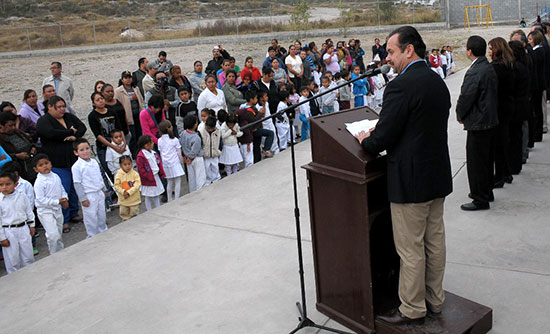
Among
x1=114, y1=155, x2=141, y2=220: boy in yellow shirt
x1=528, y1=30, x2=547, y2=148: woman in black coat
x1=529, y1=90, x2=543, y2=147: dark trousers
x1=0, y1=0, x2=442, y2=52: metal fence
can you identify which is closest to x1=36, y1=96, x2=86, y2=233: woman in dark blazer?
x1=114, y1=155, x2=141, y2=220: boy in yellow shirt

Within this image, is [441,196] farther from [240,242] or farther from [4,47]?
[4,47]

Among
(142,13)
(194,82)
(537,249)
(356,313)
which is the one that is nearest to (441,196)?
(356,313)

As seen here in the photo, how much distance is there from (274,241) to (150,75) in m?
5.76

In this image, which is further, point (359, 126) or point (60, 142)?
point (60, 142)

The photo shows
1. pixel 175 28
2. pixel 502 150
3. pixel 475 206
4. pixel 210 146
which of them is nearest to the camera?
pixel 475 206

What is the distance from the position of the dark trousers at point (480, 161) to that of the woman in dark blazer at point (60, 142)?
16.0ft

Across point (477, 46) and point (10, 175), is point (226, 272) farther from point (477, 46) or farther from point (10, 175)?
point (477, 46)

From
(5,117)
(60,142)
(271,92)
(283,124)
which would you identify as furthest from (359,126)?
(271,92)

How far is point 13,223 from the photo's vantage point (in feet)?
18.2

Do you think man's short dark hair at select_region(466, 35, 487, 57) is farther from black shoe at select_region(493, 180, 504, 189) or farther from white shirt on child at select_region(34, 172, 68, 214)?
white shirt on child at select_region(34, 172, 68, 214)

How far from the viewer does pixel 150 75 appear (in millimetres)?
10070

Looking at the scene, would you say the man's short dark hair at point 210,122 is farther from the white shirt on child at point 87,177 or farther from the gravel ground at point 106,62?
the gravel ground at point 106,62

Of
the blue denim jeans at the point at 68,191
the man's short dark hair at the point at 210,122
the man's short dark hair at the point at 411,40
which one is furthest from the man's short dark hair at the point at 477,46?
the blue denim jeans at the point at 68,191

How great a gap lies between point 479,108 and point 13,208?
471cm
